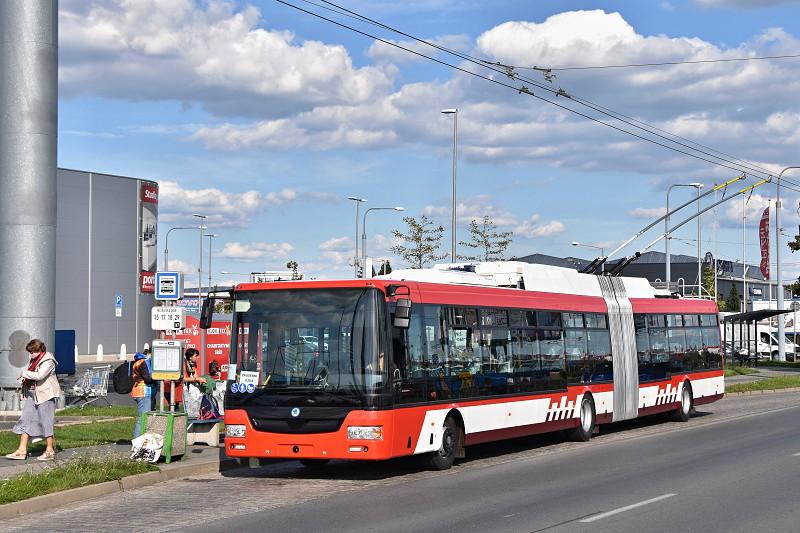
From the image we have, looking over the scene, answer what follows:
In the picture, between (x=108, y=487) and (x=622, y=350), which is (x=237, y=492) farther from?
(x=622, y=350)

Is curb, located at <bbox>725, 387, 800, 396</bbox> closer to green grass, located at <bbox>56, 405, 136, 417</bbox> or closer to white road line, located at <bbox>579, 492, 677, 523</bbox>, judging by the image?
green grass, located at <bbox>56, 405, 136, 417</bbox>

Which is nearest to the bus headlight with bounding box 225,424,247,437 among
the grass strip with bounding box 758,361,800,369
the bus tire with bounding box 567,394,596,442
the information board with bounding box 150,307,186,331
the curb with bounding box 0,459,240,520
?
the curb with bounding box 0,459,240,520

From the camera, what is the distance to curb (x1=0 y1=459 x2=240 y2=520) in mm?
12328

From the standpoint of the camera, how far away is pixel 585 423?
71.6ft

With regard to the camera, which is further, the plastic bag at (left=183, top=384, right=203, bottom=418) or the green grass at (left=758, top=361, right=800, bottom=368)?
the green grass at (left=758, top=361, right=800, bottom=368)

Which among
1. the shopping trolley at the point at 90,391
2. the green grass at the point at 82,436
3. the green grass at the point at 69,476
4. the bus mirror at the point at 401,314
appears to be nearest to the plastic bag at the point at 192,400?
the green grass at the point at 82,436

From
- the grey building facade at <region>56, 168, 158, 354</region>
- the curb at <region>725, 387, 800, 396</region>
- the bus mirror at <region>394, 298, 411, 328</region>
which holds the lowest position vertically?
the curb at <region>725, 387, 800, 396</region>

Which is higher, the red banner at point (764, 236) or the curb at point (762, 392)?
the red banner at point (764, 236)

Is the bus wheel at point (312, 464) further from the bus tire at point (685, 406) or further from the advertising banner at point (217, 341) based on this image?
the advertising banner at point (217, 341)

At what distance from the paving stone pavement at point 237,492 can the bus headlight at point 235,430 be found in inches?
23.5

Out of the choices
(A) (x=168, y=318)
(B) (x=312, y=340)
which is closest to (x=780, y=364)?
(A) (x=168, y=318)

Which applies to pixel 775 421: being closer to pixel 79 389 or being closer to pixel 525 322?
pixel 525 322

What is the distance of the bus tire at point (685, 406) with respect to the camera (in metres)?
26.8

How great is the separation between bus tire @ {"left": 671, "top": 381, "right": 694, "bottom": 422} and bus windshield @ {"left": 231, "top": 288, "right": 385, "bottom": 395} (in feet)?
43.9
